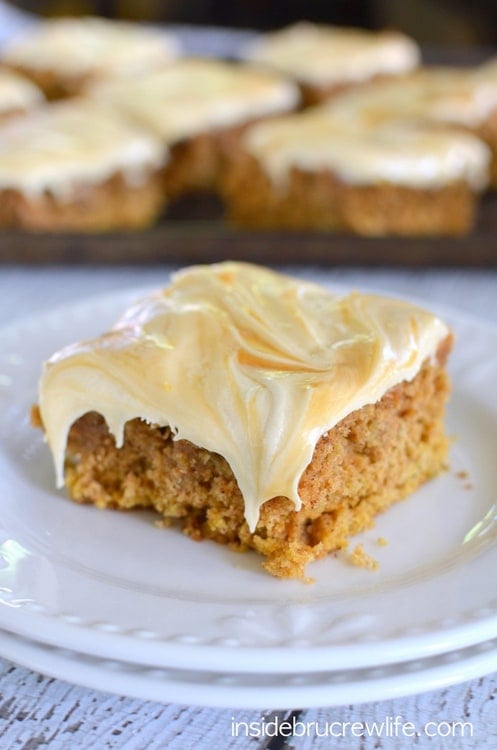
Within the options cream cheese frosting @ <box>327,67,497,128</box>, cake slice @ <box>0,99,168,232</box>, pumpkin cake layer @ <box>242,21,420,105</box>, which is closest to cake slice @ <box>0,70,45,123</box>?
cake slice @ <box>0,99,168,232</box>

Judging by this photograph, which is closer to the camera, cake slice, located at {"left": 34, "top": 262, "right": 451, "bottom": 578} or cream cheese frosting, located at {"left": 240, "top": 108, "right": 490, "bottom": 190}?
cake slice, located at {"left": 34, "top": 262, "right": 451, "bottom": 578}

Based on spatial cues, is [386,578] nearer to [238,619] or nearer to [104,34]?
[238,619]

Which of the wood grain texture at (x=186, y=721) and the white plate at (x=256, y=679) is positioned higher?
the white plate at (x=256, y=679)

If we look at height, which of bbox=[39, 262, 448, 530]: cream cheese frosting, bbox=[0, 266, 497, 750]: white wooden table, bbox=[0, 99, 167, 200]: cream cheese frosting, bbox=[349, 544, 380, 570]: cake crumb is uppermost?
bbox=[39, 262, 448, 530]: cream cheese frosting

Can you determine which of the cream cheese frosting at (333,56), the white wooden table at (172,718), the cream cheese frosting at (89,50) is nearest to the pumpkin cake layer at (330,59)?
the cream cheese frosting at (333,56)

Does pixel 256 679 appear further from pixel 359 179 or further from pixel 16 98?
pixel 16 98

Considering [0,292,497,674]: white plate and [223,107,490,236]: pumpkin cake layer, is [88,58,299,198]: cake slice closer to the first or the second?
[223,107,490,236]: pumpkin cake layer

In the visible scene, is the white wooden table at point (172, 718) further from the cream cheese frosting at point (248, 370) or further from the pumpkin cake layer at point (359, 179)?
the pumpkin cake layer at point (359, 179)

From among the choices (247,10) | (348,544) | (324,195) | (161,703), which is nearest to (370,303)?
(348,544)
